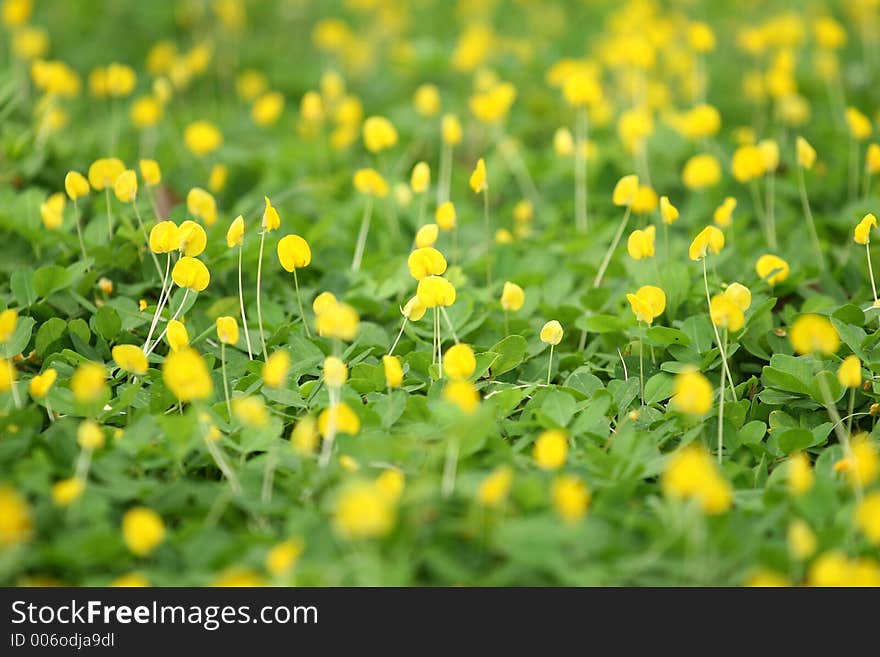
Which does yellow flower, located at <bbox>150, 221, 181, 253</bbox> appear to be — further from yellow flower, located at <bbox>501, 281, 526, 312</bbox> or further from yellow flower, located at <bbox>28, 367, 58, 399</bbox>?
yellow flower, located at <bbox>501, 281, 526, 312</bbox>

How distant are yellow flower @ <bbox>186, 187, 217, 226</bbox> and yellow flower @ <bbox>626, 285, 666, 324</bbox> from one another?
2.88 ft

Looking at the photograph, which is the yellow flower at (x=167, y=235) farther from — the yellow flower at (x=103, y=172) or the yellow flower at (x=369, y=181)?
the yellow flower at (x=369, y=181)

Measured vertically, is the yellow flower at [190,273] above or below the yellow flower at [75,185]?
below

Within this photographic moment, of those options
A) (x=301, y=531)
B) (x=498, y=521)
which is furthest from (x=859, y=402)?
(x=301, y=531)

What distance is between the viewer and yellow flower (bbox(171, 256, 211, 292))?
5.47 feet

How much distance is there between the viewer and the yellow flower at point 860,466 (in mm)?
1310

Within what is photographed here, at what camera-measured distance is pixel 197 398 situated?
1.43 m

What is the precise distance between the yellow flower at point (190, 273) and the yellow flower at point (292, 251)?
130 millimetres

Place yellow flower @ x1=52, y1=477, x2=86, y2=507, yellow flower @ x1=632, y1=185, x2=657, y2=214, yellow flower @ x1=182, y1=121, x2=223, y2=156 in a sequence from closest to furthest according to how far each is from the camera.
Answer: yellow flower @ x1=52, y1=477, x2=86, y2=507
yellow flower @ x1=632, y1=185, x2=657, y2=214
yellow flower @ x1=182, y1=121, x2=223, y2=156

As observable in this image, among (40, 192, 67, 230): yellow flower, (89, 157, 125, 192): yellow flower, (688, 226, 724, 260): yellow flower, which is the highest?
(89, 157, 125, 192): yellow flower

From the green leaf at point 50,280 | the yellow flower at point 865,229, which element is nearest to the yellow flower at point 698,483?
the yellow flower at point 865,229

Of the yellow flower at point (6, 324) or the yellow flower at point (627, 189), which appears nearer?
the yellow flower at point (6, 324)

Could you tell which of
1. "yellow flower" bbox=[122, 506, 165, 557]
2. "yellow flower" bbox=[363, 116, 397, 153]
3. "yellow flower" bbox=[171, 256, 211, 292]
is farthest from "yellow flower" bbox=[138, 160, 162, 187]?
"yellow flower" bbox=[122, 506, 165, 557]

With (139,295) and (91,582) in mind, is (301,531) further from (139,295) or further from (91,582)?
(139,295)
